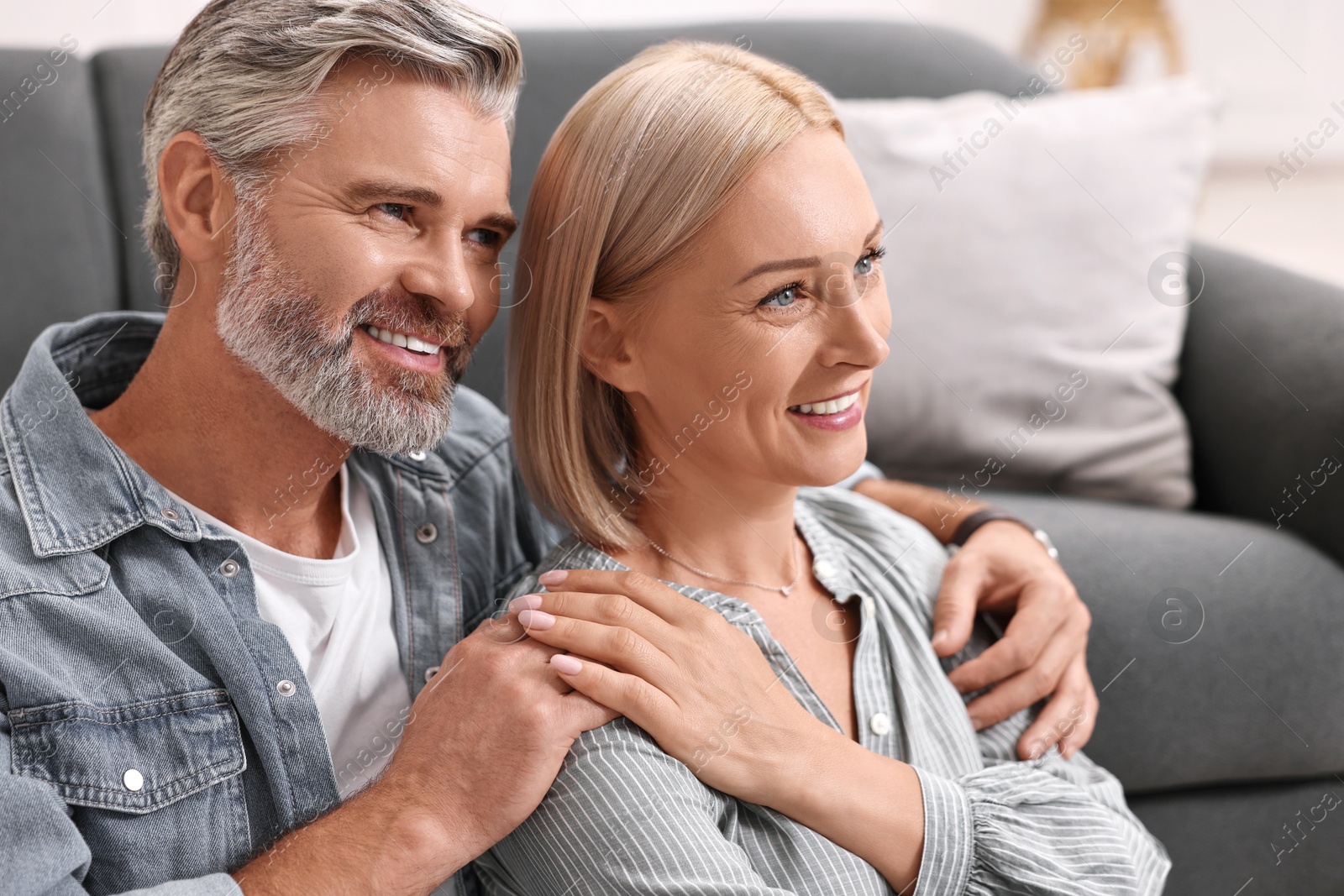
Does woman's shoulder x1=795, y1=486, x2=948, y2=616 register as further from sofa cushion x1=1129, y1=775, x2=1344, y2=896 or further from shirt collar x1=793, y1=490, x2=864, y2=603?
sofa cushion x1=1129, y1=775, x2=1344, y2=896

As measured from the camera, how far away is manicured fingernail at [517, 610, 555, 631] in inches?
38.6

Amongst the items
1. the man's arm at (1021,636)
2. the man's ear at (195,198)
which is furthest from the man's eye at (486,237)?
the man's arm at (1021,636)

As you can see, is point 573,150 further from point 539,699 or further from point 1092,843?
point 1092,843

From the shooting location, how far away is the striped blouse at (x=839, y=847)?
0.91 metres

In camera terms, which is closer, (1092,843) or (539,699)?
(539,699)

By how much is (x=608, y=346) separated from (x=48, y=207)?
2.93 ft

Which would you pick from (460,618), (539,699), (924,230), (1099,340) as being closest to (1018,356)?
(1099,340)

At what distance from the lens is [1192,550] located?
160 centimetres

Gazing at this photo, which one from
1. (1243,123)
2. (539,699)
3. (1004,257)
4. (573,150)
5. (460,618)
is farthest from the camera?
(1243,123)

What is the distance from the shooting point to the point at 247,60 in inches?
43.9

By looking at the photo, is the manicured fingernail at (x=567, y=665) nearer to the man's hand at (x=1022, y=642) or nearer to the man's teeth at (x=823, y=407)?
the man's teeth at (x=823, y=407)

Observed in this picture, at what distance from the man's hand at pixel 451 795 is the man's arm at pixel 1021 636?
0.45 m

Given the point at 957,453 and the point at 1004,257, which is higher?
the point at 1004,257

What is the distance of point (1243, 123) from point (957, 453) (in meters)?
2.13
